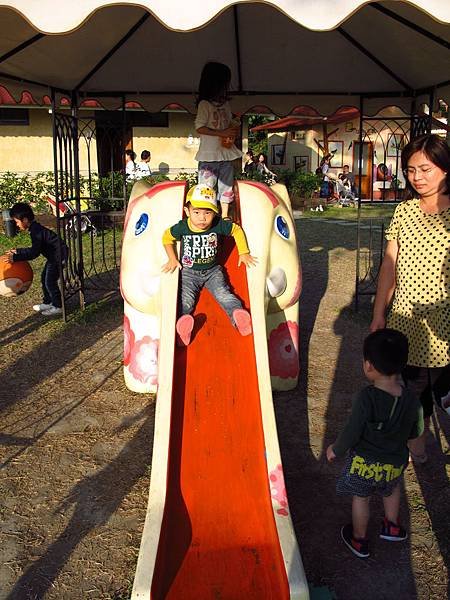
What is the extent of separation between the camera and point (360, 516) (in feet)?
9.83

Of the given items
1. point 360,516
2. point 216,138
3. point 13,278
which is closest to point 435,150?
point 360,516

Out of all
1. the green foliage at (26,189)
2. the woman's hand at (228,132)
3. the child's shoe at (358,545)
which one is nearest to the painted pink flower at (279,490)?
the child's shoe at (358,545)

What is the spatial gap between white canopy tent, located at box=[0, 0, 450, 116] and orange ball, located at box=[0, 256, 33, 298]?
1.77 metres

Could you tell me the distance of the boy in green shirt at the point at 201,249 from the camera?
4.10m

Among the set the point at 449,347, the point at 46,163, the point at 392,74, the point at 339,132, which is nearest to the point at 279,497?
the point at 449,347

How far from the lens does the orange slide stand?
2654 mm

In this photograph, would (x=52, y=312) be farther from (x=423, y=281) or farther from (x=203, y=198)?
(x=423, y=281)

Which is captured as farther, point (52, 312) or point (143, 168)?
point (143, 168)

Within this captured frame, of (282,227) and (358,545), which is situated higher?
(282,227)

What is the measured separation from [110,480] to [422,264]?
2330mm

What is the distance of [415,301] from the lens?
10.7ft

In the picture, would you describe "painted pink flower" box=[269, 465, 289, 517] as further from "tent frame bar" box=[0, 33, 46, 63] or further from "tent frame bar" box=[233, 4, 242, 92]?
"tent frame bar" box=[233, 4, 242, 92]

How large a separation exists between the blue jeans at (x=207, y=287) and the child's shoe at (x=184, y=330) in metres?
0.18

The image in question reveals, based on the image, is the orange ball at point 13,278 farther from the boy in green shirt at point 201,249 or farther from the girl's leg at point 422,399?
the girl's leg at point 422,399
